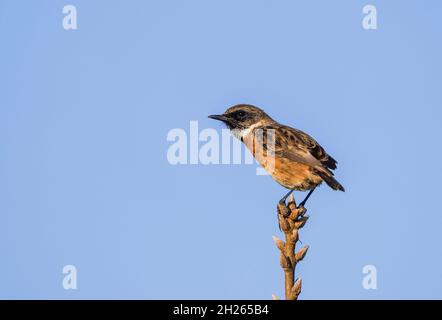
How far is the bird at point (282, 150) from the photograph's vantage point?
37.2 feet

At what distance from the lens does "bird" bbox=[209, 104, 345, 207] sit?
11.3 meters

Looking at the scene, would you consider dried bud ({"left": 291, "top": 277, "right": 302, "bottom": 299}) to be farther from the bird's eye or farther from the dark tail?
the bird's eye

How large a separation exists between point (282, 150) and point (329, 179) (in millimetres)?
1232

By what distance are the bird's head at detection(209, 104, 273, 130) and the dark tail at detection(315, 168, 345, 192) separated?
Result: 6.35 ft

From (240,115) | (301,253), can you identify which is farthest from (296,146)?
(301,253)

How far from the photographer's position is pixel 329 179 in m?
10.8

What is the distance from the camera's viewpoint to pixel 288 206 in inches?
337

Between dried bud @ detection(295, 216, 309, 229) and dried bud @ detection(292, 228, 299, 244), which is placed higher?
dried bud @ detection(295, 216, 309, 229)

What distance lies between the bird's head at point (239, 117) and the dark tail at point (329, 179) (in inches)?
76.2

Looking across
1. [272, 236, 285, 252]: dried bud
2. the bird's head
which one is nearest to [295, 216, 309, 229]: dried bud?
[272, 236, 285, 252]: dried bud

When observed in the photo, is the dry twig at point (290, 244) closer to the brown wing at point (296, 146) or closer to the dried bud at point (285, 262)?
the dried bud at point (285, 262)
